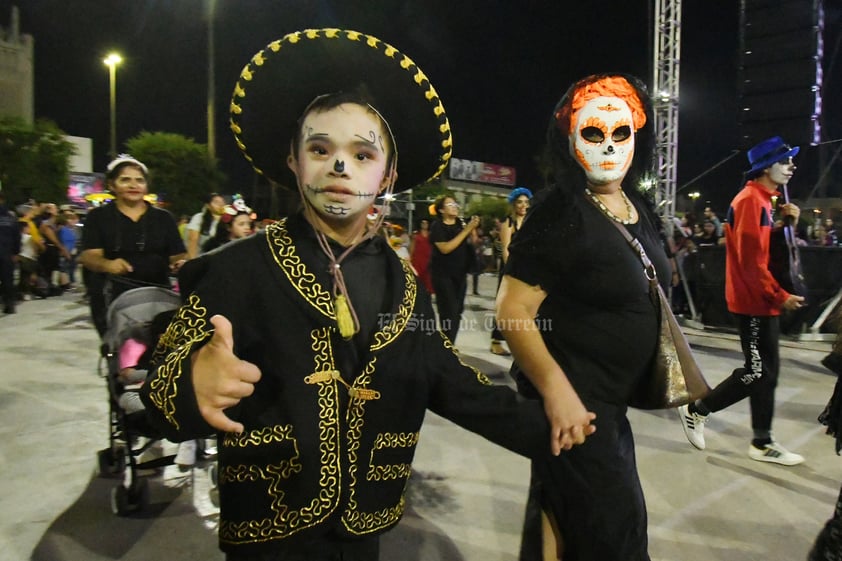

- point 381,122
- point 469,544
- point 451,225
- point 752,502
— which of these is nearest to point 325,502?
point 381,122

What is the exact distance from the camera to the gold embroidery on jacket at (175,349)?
1.25m

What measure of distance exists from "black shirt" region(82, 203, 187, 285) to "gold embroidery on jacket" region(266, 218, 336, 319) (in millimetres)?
2817

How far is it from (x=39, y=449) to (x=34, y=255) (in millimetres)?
9211

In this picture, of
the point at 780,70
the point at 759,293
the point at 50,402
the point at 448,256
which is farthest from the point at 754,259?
the point at 780,70

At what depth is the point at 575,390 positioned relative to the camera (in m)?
1.85

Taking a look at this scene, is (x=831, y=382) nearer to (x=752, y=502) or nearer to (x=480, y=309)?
(x=752, y=502)

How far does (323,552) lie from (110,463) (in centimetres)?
258

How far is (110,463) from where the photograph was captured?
350 centimetres

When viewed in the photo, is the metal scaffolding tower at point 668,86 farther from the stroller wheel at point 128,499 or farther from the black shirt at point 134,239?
the stroller wheel at point 128,499

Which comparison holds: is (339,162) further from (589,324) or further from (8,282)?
(8,282)

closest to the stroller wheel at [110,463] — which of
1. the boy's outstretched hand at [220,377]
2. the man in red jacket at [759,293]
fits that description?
the boy's outstretched hand at [220,377]

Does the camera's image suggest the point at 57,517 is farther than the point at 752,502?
No

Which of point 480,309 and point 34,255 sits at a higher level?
point 34,255

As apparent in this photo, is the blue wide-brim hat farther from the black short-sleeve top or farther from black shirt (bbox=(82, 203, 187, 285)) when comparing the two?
black shirt (bbox=(82, 203, 187, 285))
